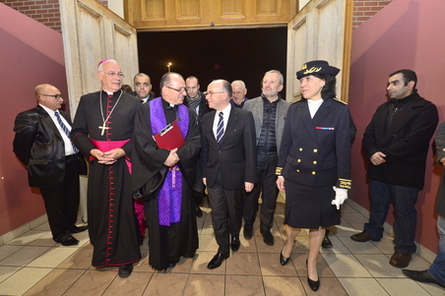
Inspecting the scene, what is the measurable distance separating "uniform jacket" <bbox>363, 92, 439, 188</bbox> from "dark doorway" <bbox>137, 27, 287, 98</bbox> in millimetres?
5327

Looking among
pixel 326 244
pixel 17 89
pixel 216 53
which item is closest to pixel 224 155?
pixel 326 244

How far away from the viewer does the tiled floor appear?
220 cm

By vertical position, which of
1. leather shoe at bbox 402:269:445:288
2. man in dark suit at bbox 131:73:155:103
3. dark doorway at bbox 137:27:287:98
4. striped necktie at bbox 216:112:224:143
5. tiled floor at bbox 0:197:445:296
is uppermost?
dark doorway at bbox 137:27:287:98

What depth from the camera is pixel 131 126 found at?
2.48 m

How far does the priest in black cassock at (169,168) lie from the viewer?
7.39ft

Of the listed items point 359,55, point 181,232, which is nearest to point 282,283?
point 181,232

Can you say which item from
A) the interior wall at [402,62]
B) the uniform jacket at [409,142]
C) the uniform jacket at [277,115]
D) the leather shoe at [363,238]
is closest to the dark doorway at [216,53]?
the interior wall at [402,62]

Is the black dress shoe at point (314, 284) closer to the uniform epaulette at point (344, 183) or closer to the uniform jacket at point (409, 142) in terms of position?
the uniform epaulette at point (344, 183)

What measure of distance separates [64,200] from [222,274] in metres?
2.22

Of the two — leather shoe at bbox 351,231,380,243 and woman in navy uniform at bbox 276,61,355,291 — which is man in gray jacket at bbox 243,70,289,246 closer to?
woman in navy uniform at bbox 276,61,355,291

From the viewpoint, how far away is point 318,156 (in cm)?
201

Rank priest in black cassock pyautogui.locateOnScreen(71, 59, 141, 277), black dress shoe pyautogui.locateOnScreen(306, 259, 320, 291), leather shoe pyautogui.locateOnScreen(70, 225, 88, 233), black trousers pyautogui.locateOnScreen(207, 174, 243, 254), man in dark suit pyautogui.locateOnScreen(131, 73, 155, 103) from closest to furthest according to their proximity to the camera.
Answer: black dress shoe pyautogui.locateOnScreen(306, 259, 320, 291) → priest in black cassock pyautogui.locateOnScreen(71, 59, 141, 277) → black trousers pyautogui.locateOnScreen(207, 174, 243, 254) → leather shoe pyautogui.locateOnScreen(70, 225, 88, 233) → man in dark suit pyautogui.locateOnScreen(131, 73, 155, 103)

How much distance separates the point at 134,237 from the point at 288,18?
4404 mm

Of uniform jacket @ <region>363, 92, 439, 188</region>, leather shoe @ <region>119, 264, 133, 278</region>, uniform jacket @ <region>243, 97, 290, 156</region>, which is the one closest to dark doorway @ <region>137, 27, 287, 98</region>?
Result: uniform jacket @ <region>243, 97, 290, 156</region>
